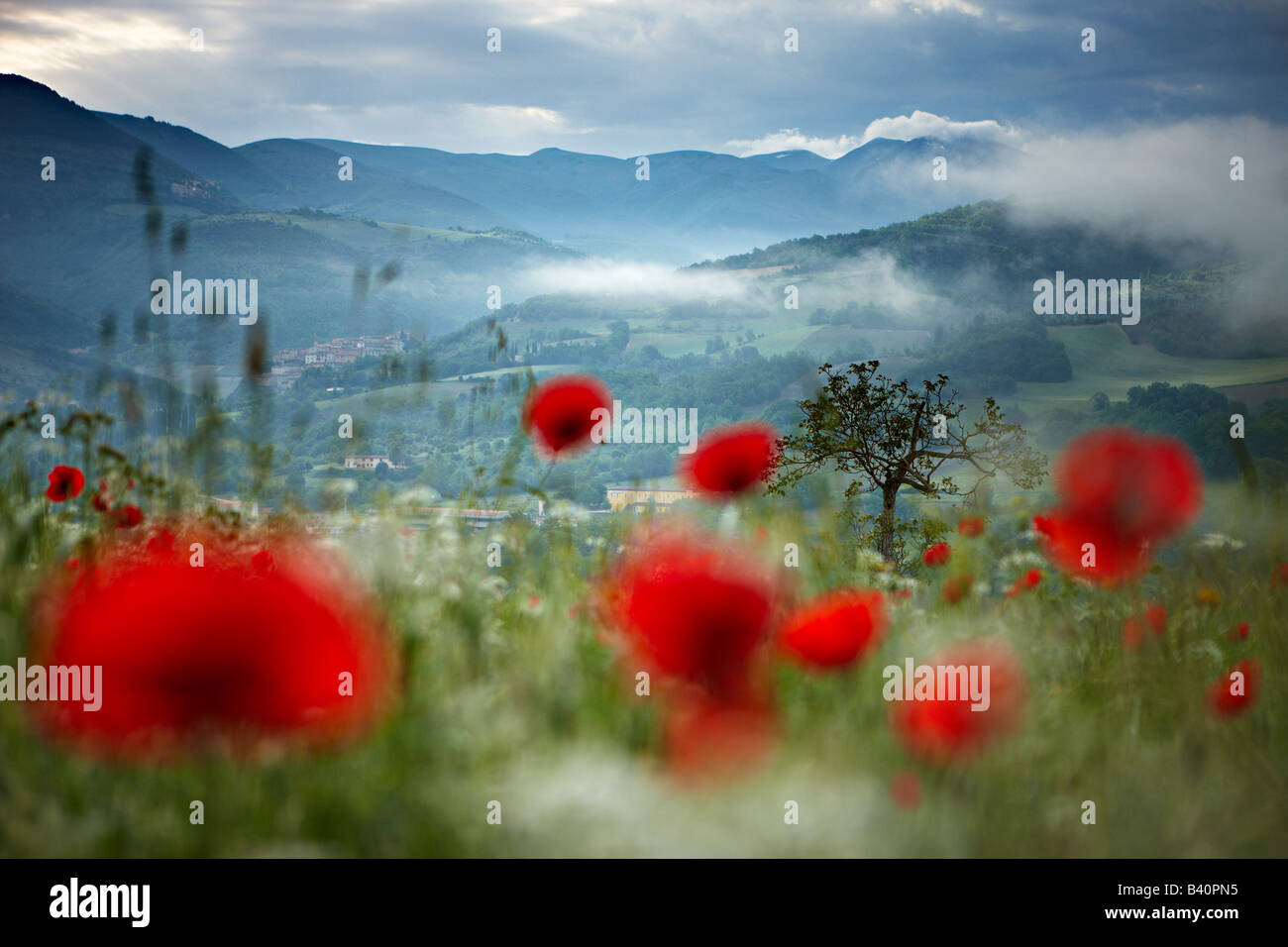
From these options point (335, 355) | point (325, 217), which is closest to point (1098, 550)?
point (335, 355)

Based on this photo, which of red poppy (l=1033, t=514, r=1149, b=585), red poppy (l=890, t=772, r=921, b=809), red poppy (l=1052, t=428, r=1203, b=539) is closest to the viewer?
red poppy (l=890, t=772, r=921, b=809)

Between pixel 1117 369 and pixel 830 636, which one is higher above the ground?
pixel 1117 369

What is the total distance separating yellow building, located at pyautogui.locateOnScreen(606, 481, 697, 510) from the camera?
3037 mm

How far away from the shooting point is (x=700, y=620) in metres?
1.22

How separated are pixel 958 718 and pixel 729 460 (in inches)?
35.2

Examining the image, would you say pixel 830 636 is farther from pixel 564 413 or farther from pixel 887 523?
pixel 887 523

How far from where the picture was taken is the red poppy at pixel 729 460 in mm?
2029

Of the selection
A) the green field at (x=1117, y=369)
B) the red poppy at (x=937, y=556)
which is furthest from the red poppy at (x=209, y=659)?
the green field at (x=1117, y=369)

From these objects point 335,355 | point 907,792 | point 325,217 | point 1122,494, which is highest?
point 325,217

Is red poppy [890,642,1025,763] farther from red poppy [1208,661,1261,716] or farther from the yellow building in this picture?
the yellow building

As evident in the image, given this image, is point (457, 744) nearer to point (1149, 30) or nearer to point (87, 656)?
point (87, 656)

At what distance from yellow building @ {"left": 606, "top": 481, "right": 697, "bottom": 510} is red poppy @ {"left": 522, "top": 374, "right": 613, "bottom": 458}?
3.15 feet

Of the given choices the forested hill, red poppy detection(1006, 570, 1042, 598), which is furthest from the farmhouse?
the forested hill
